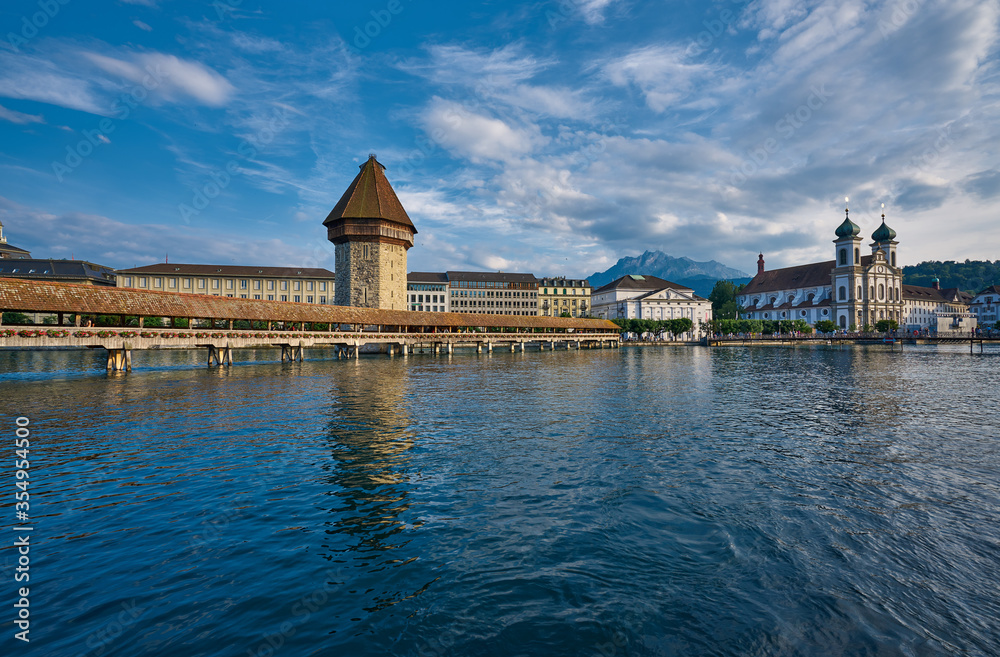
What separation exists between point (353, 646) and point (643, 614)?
3.31 meters

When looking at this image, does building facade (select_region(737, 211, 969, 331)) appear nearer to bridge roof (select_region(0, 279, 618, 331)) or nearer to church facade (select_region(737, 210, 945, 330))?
church facade (select_region(737, 210, 945, 330))

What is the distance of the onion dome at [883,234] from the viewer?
119812 mm

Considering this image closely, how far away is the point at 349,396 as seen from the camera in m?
22.9

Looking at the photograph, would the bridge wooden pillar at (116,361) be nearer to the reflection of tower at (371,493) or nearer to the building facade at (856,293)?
the reflection of tower at (371,493)

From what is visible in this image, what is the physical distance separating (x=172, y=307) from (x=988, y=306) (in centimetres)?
18904

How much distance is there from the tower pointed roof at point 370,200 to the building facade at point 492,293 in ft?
184

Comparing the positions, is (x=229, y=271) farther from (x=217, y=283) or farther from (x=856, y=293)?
(x=856, y=293)

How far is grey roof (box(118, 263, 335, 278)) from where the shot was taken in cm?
10425

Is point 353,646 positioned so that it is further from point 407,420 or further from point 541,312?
point 541,312

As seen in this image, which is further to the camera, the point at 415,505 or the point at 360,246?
the point at 360,246

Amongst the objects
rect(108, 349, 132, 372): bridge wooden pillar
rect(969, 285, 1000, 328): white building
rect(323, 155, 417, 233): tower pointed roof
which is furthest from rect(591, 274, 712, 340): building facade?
rect(108, 349, 132, 372): bridge wooden pillar

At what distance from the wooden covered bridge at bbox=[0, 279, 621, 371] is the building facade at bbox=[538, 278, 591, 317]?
66696 millimetres

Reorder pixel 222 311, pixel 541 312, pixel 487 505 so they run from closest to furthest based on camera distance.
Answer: pixel 487 505 < pixel 222 311 < pixel 541 312

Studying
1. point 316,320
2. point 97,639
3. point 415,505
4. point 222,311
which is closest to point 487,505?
point 415,505
